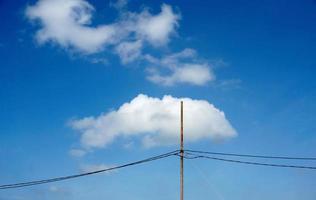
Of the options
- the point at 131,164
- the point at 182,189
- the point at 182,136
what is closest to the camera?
the point at 182,189

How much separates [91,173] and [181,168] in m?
8.71

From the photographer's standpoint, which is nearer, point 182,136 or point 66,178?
point 182,136

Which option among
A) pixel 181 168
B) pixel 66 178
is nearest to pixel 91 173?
pixel 66 178

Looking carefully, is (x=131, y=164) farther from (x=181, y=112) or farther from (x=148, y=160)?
(x=181, y=112)

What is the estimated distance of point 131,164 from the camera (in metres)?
33.2

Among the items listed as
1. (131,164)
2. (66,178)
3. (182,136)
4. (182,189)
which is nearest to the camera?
(182,189)

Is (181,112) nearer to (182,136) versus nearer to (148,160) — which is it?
(182,136)

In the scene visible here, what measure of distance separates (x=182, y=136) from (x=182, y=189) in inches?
159

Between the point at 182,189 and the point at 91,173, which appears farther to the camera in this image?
the point at 91,173

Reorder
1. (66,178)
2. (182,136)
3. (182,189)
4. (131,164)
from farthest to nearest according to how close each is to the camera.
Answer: (66,178) → (131,164) → (182,136) → (182,189)

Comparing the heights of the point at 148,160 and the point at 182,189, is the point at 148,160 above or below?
above

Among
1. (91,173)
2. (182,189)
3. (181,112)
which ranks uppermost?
(181,112)

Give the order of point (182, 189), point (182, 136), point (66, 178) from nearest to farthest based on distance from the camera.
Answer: point (182, 189) → point (182, 136) → point (66, 178)

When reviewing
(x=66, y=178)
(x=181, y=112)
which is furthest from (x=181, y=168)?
(x=66, y=178)
